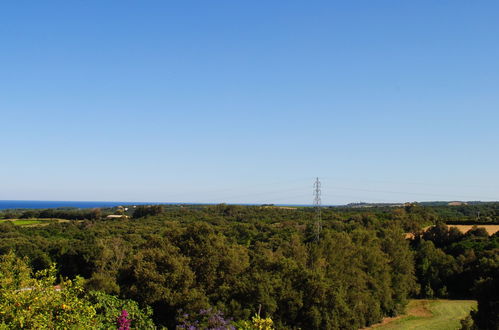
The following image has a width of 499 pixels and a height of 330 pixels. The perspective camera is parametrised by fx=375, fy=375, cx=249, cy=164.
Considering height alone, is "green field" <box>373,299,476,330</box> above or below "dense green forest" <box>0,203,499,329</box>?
below

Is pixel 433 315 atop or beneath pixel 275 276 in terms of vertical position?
beneath

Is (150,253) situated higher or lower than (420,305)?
higher

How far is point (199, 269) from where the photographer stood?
109 ft

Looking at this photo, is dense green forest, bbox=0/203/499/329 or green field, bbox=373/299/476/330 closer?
dense green forest, bbox=0/203/499/329

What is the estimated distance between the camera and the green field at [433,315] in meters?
41.4

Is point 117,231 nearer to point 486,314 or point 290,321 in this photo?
point 290,321

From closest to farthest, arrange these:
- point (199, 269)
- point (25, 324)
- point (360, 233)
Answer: point (25, 324) < point (199, 269) < point (360, 233)

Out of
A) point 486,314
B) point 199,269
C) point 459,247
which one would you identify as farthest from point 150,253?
point 459,247

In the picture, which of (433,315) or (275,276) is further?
(433,315)

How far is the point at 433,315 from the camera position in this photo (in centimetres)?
4600

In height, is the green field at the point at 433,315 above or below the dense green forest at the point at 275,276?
below

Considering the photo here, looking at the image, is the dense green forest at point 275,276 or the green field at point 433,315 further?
the green field at point 433,315

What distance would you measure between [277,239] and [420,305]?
909 inches

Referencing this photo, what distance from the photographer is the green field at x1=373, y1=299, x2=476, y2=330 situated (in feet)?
136
